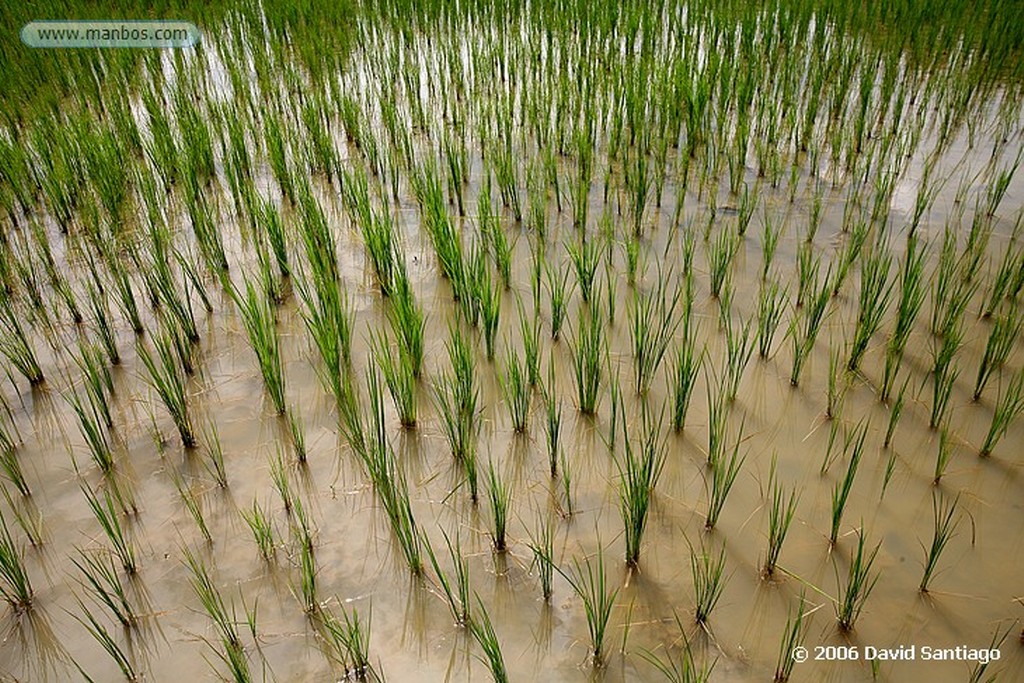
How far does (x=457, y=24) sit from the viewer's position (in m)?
5.06

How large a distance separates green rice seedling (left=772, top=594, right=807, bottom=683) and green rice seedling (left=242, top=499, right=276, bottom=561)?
3.62 ft

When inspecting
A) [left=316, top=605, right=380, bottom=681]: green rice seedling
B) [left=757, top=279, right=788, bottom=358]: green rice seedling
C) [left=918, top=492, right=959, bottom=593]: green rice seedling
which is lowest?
[left=316, top=605, right=380, bottom=681]: green rice seedling

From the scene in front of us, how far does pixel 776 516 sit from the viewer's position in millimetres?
1564

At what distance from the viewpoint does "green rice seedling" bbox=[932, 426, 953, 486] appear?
171cm

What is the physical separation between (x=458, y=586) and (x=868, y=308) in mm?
1560

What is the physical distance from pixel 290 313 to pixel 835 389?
177cm

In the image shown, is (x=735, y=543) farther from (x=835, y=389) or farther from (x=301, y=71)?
(x=301, y=71)

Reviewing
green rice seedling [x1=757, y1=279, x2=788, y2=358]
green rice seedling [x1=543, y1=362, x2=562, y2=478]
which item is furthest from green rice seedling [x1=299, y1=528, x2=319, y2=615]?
green rice seedling [x1=757, y1=279, x2=788, y2=358]

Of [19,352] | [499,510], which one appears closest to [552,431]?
[499,510]

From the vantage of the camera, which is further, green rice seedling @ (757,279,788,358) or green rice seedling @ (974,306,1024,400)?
green rice seedling @ (757,279,788,358)

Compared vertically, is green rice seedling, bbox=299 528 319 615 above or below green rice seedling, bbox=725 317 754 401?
below

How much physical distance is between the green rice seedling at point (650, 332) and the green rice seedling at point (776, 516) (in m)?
0.46

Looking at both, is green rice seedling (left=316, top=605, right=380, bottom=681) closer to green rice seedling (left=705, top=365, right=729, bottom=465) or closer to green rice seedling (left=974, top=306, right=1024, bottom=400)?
green rice seedling (left=705, top=365, right=729, bottom=465)

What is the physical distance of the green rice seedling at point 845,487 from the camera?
1.51 meters
